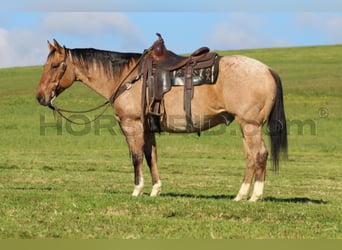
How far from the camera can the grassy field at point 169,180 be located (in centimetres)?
935

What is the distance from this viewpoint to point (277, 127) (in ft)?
41.5

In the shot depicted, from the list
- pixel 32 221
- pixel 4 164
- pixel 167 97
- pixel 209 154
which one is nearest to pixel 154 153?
pixel 167 97

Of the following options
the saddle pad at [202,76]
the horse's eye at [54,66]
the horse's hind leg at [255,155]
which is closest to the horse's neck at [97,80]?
the horse's eye at [54,66]

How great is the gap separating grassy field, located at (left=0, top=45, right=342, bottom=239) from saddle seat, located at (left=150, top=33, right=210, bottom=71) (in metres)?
2.55

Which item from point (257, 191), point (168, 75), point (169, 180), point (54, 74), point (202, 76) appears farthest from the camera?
point (169, 180)

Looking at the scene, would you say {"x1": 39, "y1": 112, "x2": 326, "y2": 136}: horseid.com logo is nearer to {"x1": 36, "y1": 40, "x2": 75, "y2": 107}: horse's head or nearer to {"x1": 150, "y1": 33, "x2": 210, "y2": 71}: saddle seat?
{"x1": 36, "y1": 40, "x2": 75, "y2": 107}: horse's head

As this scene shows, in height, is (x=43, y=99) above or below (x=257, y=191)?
above

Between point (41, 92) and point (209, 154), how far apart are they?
18597mm

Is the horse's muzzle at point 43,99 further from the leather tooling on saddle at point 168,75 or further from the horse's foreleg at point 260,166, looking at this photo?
the horse's foreleg at point 260,166

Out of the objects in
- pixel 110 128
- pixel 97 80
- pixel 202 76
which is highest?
pixel 202 76

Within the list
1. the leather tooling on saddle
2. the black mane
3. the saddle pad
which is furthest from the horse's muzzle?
the saddle pad

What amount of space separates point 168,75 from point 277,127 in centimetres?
228

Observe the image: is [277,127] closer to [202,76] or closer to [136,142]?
[202,76]

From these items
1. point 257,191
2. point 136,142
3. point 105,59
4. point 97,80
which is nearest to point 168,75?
point 136,142
